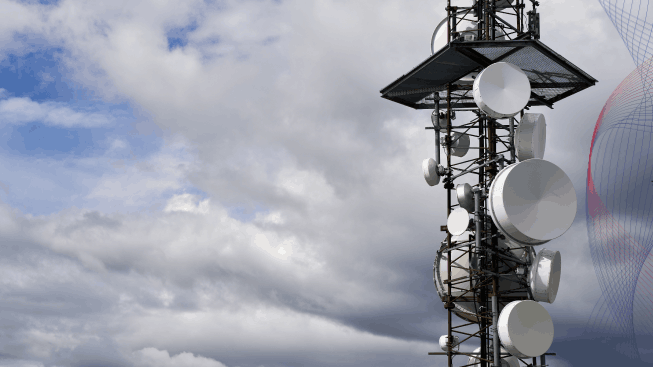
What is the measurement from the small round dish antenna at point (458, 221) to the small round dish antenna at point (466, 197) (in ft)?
1.67

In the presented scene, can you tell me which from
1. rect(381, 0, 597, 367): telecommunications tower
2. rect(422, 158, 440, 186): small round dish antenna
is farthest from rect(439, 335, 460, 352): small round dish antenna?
rect(422, 158, 440, 186): small round dish antenna

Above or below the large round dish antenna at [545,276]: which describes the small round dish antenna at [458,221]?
above

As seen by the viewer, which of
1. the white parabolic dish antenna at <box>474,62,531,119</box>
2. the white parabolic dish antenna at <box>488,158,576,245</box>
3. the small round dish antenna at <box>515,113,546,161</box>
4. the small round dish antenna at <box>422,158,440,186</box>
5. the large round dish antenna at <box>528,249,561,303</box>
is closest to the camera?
the white parabolic dish antenna at <box>488,158,576,245</box>

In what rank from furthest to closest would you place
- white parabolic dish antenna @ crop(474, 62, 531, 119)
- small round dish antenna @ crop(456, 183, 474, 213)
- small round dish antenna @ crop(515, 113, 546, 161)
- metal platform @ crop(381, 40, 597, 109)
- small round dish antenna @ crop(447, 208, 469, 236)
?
1. small round dish antenna @ crop(456, 183, 474, 213)
2. metal platform @ crop(381, 40, 597, 109)
3. small round dish antenna @ crop(515, 113, 546, 161)
4. small round dish antenna @ crop(447, 208, 469, 236)
5. white parabolic dish antenna @ crop(474, 62, 531, 119)

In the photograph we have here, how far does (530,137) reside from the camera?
3788cm

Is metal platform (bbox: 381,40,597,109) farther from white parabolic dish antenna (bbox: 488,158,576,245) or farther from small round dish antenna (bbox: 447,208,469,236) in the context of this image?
small round dish antenna (bbox: 447,208,469,236)

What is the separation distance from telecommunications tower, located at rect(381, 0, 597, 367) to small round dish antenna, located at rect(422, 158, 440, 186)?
0.21 feet

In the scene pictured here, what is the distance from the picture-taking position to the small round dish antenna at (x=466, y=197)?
126 ft

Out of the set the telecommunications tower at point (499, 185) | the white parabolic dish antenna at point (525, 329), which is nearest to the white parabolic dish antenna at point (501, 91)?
the telecommunications tower at point (499, 185)

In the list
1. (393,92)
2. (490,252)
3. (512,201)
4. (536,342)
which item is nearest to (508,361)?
(536,342)

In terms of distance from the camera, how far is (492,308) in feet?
117

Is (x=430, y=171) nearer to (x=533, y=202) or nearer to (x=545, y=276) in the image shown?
(x=533, y=202)

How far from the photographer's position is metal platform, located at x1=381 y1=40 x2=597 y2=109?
38.2 meters

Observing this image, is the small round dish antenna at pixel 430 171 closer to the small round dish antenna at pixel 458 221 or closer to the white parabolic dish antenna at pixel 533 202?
the small round dish antenna at pixel 458 221
